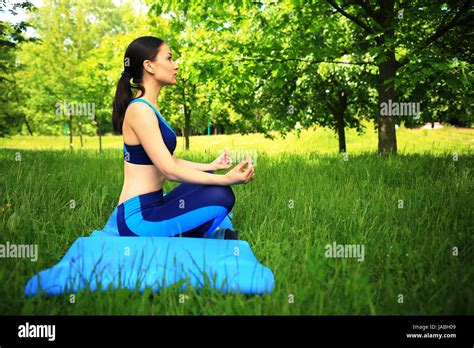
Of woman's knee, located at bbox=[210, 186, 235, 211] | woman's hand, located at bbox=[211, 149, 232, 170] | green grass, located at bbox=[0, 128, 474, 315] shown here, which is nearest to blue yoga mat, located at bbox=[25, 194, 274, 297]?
green grass, located at bbox=[0, 128, 474, 315]

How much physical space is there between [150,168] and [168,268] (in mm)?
1029

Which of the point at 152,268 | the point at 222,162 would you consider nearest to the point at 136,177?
the point at 222,162

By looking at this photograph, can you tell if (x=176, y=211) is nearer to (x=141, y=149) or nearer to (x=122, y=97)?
(x=141, y=149)

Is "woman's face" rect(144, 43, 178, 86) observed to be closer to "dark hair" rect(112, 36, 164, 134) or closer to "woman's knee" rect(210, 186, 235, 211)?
"dark hair" rect(112, 36, 164, 134)

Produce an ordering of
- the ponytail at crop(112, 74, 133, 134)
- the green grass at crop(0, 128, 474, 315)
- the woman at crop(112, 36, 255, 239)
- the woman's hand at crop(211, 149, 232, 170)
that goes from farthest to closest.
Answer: the woman's hand at crop(211, 149, 232, 170) < the ponytail at crop(112, 74, 133, 134) < the woman at crop(112, 36, 255, 239) < the green grass at crop(0, 128, 474, 315)

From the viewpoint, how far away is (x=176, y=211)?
300 cm

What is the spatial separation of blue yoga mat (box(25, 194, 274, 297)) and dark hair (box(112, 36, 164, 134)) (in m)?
0.99

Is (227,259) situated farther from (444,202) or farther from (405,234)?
(444,202)

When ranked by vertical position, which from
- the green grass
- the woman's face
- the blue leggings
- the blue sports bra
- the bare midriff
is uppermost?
the woman's face

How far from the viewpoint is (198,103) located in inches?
634

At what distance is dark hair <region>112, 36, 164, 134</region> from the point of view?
309 cm

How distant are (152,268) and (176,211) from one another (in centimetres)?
65

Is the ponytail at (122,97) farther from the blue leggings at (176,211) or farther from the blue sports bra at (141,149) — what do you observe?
the blue leggings at (176,211)

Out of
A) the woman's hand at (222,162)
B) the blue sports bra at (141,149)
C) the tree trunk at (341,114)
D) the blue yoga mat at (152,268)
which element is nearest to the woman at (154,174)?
the blue sports bra at (141,149)
